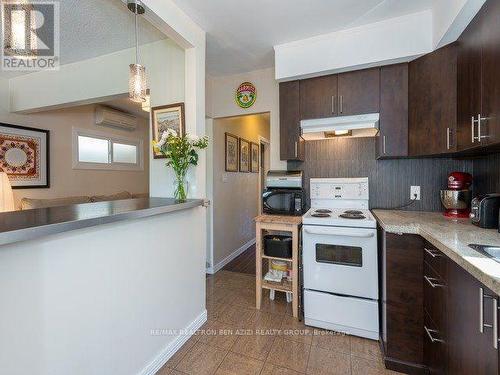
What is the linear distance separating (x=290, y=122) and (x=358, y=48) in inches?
31.6

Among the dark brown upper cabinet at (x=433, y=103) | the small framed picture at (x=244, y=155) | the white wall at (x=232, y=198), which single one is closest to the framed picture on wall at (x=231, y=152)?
the white wall at (x=232, y=198)

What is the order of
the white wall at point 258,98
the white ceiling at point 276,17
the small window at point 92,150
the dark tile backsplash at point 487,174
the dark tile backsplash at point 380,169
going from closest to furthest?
the dark tile backsplash at point 487,174, the white ceiling at point 276,17, the dark tile backsplash at point 380,169, the white wall at point 258,98, the small window at point 92,150

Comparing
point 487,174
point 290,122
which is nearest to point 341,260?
point 487,174

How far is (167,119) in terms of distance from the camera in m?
1.95

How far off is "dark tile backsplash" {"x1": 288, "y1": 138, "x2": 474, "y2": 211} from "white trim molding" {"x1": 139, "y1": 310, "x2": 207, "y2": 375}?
1.60 meters

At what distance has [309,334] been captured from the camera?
1872 mm

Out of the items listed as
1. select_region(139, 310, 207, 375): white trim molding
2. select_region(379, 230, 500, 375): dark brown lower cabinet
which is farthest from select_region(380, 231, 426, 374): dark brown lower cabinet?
select_region(139, 310, 207, 375): white trim molding

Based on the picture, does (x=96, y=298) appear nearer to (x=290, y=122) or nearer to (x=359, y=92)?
(x=290, y=122)

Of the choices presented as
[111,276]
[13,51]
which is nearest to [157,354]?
[111,276]

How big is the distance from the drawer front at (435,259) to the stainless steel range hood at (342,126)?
41.6 inches

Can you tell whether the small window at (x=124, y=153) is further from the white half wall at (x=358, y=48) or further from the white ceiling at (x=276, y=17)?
the white half wall at (x=358, y=48)

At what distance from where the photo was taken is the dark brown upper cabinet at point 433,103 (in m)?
1.66

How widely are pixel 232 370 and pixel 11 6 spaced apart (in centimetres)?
225

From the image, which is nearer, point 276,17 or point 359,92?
point 276,17
